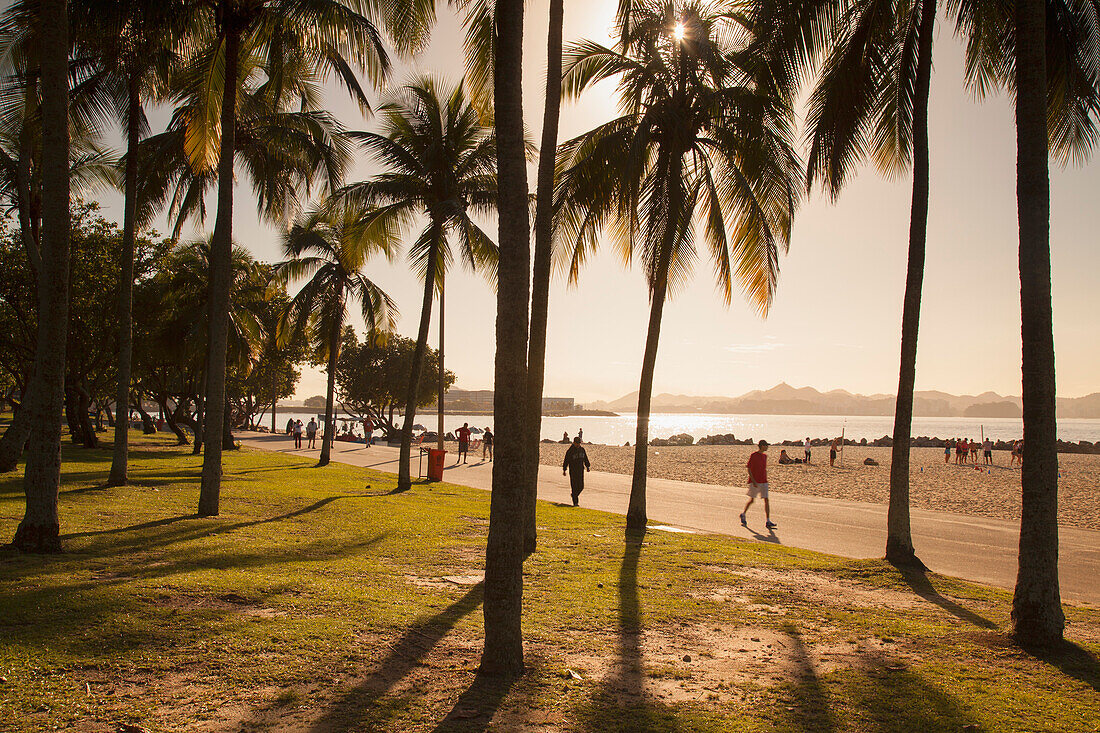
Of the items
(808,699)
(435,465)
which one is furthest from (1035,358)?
(435,465)

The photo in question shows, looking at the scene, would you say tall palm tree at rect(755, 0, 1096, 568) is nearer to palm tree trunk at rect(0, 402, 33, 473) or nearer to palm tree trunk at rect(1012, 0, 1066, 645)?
palm tree trunk at rect(1012, 0, 1066, 645)

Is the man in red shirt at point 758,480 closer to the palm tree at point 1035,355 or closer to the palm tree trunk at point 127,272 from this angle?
the palm tree at point 1035,355

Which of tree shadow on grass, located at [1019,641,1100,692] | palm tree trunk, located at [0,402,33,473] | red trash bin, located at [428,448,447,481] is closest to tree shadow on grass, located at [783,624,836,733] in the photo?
tree shadow on grass, located at [1019,641,1100,692]

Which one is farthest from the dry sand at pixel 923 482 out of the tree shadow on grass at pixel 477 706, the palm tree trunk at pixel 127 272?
the palm tree trunk at pixel 127 272

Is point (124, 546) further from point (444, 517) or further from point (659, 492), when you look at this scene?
point (659, 492)

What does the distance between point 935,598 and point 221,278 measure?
453 inches

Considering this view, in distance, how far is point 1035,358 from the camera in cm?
638

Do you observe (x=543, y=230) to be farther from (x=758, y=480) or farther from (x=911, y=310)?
(x=758, y=480)

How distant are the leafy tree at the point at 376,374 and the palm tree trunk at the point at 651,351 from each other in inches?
1838

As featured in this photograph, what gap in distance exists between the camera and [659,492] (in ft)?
71.3

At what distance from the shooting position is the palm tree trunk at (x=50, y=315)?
23.9 feet

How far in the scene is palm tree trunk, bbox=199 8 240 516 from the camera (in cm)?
1116

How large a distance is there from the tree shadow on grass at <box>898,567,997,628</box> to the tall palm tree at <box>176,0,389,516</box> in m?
10.5

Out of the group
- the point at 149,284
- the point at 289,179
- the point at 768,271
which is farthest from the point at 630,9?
the point at 149,284
